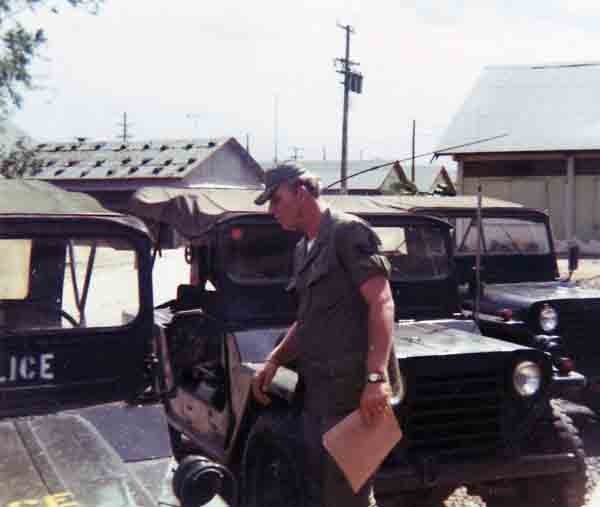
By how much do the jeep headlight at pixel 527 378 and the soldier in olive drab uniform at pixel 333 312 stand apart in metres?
1.03

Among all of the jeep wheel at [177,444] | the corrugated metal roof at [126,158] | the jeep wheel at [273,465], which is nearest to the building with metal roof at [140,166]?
the corrugated metal roof at [126,158]

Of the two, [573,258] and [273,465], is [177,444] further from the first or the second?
[573,258]

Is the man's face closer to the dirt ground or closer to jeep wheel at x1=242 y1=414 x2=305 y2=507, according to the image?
jeep wheel at x1=242 y1=414 x2=305 y2=507

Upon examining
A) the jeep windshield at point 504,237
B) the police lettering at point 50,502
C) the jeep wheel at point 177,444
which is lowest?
the jeep wheel at point 177,444

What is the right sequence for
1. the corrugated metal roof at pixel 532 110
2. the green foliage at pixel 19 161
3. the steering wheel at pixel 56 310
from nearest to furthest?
the steering wheel at pixel 56 310 → the green foliage at pixel 19 161 → the corrugated metal roof at pixel 532 110

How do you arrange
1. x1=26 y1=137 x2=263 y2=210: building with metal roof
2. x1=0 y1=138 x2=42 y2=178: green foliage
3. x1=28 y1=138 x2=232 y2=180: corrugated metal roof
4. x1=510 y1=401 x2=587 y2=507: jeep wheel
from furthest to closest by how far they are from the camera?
1. x1=28 y1=138 x2=232 y2=180: corrugated metal roof
2. x1=26 y1=137 x2=263 y2=210: building with metal roof
3. x1=0 y1=138 x2=42 y2=178: green foliage
4. x1=510 y1=401 x2=587 y2=507: jeep wheel

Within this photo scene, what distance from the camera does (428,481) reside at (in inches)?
148

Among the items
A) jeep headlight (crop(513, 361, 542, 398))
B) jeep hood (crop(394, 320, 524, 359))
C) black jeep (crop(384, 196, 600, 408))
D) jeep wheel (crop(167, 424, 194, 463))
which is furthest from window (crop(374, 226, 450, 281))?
jeep wheel (crop(167, 424, 194, 463))

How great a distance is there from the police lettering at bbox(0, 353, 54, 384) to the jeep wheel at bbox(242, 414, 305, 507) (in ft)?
3.16

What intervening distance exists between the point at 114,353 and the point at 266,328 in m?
1.06

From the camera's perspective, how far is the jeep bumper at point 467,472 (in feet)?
12.1

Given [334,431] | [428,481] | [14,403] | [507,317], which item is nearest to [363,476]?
[334,431]

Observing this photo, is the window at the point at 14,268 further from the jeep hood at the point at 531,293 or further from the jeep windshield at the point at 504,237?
the jeep windshield at the point at 504,237

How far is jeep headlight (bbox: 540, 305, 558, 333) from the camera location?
253 inches
